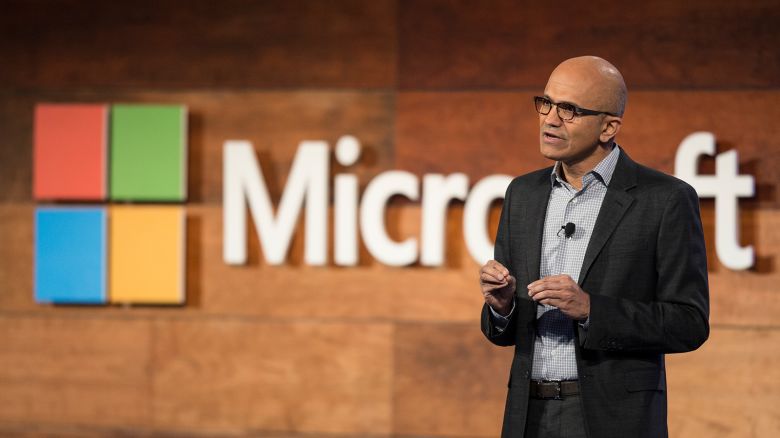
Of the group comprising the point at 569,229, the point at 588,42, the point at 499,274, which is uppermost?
the point at 588,42

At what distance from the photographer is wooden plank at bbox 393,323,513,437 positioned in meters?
4.47

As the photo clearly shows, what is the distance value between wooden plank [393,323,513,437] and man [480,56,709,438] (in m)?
2.07

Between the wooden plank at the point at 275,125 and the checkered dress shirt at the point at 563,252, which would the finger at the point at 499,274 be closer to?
the checkered dress shirt at the point at 563,252

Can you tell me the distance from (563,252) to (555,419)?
40 centimetres

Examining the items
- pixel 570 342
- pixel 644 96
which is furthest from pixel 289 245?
pixel 570 342

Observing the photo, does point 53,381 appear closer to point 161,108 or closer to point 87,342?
point 87,342

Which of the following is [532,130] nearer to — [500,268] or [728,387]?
[728,387]

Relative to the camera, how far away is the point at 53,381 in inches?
187

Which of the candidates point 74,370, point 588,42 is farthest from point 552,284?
point 74,370

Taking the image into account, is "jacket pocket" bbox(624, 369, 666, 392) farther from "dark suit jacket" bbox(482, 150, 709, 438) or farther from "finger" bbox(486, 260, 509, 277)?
"finger" bbox(486, 260, 509, 277)

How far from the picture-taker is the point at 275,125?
15.1 feet

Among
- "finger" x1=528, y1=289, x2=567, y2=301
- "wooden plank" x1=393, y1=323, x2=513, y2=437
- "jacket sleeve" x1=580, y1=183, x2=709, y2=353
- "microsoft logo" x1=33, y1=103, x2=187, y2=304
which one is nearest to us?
"finger" x1=528, y1=289, x2=567, y2=301

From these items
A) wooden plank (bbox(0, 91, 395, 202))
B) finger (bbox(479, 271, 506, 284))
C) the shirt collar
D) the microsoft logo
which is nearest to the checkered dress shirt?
the shirt collar

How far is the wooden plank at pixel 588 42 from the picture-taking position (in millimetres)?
4316
